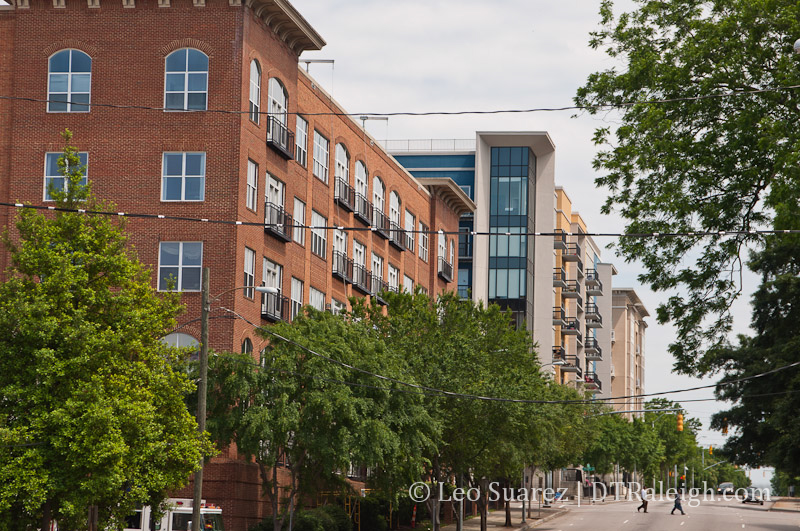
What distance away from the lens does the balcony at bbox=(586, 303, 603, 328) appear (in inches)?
5281

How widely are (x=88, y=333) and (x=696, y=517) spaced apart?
46.1 m

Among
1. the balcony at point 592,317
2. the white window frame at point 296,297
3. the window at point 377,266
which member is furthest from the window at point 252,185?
the balcony at point 592,317

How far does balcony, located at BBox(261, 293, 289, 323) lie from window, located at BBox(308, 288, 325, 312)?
383cm

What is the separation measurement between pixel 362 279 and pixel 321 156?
8.78 metres

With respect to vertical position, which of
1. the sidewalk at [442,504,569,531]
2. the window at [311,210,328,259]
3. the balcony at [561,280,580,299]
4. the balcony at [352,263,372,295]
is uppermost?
the balcony at [561,280,580,299]

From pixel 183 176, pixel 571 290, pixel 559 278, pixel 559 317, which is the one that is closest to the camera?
pixel 183 176

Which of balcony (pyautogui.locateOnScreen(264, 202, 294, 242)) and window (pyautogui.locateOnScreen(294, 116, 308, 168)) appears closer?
balcony (pyautogui.locateOnScreen(264, 202, 294, 242))

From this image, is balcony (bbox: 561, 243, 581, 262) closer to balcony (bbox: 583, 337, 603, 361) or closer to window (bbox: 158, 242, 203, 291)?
balcony (bbox: 583, 337, 603, 361)

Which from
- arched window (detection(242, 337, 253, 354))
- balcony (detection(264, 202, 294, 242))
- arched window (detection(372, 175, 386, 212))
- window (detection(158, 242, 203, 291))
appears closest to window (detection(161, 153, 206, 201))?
window (detection(158, 242, 203, 291))

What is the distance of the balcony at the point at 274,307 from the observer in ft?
155

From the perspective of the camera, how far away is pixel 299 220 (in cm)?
5162

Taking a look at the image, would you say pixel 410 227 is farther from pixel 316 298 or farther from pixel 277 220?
pixel 277 220

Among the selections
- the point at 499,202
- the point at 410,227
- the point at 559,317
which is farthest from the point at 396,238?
the point at 559,317

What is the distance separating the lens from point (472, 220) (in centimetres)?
10094
